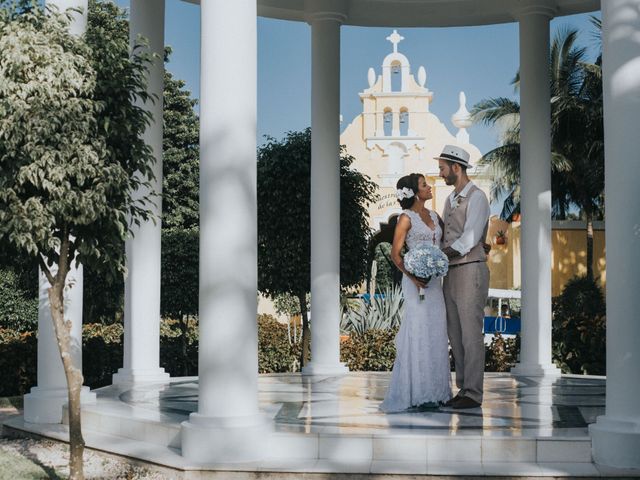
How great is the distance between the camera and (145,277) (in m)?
15.1

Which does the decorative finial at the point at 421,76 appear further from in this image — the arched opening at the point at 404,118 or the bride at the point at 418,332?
the bride at the point at 418,332

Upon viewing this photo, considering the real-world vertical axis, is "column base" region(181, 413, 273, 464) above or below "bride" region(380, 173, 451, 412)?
below

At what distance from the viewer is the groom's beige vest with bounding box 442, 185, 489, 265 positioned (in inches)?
437

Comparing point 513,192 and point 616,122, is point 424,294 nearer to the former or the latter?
point 616,122

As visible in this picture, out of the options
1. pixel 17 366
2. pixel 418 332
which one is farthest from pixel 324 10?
pixel 17 366

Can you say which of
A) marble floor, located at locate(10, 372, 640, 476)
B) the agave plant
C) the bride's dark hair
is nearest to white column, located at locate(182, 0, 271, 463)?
marble floor, located at locate(10, 372, 640, 476)

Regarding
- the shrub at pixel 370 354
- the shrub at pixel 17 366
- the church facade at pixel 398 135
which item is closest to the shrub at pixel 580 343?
the shrub at pixel 370 354

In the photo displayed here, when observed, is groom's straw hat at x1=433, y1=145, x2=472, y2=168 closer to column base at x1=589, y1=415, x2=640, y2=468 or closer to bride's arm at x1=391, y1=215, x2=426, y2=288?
bride's arm at x1=391, y1=215, x2=426, y2=288

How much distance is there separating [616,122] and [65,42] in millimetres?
5356

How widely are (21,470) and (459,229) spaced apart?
5668 millimetres

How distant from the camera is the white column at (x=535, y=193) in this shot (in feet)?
54.0

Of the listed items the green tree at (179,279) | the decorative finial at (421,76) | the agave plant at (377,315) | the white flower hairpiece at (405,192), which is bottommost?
the agave plant at (377,315)

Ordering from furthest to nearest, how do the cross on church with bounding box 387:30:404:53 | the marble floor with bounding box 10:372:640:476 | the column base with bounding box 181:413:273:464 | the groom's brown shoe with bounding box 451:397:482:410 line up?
the cross on church with bounding box 387:30:404:53, the groom's brown shoe with bounding box 451:397:482:410, the column base with bounding box 181:413:273:464, the marble floor with bounding box 10:372:640:476

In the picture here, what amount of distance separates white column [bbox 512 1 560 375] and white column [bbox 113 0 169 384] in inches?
255
